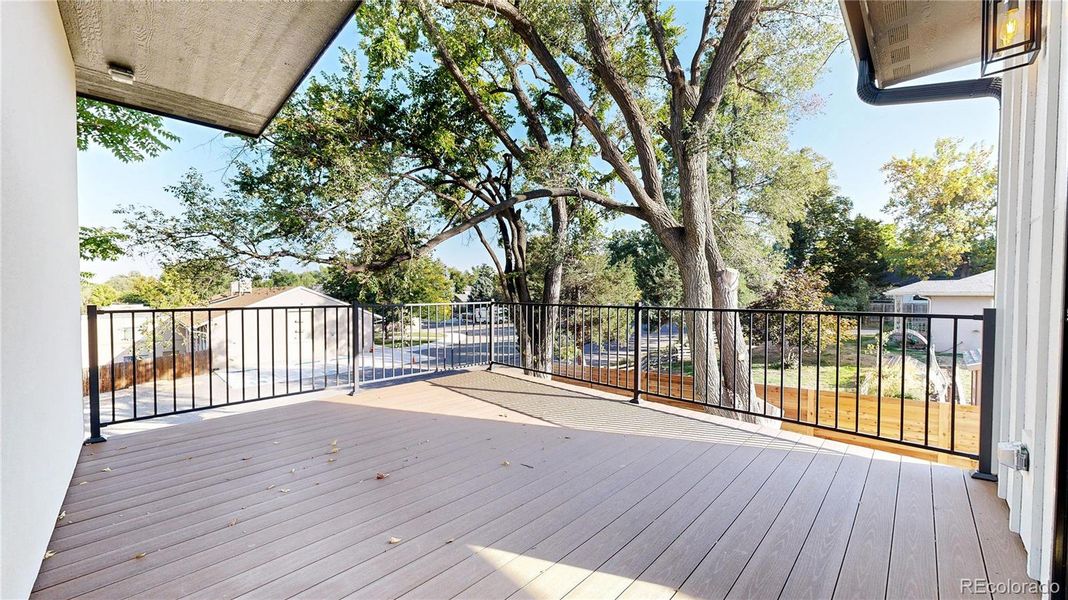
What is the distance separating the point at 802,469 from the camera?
8.05 ft

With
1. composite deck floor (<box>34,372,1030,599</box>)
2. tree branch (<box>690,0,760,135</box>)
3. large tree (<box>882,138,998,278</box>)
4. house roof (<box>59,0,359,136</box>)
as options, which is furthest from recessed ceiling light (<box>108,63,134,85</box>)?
large tree (<box>882,138,998,278</box>)

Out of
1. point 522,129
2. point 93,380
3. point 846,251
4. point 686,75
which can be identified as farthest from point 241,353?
point 846,251

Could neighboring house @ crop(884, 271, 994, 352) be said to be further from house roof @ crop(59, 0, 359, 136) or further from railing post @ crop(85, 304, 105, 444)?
railing post @ crop(85, 304, 105, 444)

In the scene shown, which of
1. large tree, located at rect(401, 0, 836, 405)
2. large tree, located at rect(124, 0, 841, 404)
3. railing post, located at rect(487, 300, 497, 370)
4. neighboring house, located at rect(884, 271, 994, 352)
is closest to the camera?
railing post, located at rect(487, 300, 497, 370)

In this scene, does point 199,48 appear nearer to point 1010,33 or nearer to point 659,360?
point 1010,33

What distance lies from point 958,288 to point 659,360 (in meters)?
15.1

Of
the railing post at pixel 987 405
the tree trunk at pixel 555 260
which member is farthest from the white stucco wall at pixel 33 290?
the tree trunk at pixel 555 260

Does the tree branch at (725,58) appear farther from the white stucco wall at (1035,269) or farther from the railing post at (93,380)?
the railing post at (93,380)

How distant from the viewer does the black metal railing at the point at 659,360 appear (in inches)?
114

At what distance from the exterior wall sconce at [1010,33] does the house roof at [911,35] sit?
589mm

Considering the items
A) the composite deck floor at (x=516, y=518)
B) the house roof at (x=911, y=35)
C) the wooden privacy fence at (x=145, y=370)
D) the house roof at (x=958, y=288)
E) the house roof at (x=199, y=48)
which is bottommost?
the wooden privacy fence at (x=145, y=370)

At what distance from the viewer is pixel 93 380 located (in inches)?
114

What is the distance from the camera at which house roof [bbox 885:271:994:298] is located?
40.7 ft

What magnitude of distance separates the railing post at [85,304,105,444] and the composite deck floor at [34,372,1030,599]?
13 cm
